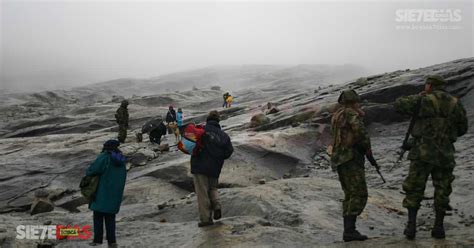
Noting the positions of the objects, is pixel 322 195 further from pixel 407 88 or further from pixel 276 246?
pixel 407 88

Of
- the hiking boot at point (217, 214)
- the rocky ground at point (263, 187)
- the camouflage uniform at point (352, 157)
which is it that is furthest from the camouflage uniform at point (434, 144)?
the hiking boot at point (217, 214)

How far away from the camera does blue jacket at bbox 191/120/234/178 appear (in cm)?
801

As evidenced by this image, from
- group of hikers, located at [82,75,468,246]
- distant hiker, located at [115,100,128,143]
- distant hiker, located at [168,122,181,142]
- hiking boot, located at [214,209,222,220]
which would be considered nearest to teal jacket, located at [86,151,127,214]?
hiking boot, located at [214,209,222,220]

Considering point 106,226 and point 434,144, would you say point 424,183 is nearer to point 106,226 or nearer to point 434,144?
point 434,144

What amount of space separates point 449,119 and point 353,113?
1.40m

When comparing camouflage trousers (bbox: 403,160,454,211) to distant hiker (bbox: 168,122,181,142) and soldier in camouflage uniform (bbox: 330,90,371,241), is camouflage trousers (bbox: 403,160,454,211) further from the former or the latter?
distant hiker (bbox: 168,122,181,142)

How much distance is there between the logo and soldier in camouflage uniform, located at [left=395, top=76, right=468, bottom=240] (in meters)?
6.28

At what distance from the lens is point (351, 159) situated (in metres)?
6.50

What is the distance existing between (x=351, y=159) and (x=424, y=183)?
1.11 metres

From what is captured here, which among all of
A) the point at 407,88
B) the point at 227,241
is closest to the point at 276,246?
the point at 227,241

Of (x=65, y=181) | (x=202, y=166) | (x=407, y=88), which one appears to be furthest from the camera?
(x=407, y=88)

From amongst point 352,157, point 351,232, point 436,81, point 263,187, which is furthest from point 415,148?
point 263,187

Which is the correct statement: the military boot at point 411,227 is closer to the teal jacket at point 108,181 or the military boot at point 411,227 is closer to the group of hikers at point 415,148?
the group of hikers at point 415,148

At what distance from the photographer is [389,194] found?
1038 cm
